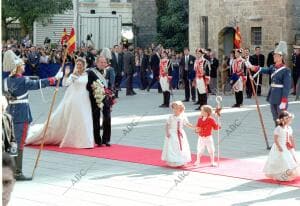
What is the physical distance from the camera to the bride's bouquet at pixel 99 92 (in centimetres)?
1424

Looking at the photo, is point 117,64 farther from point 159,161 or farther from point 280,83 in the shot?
point 159,161

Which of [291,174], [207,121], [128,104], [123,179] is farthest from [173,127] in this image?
[128,104]

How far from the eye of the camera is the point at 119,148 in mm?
14367

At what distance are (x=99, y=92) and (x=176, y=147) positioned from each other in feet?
9.38

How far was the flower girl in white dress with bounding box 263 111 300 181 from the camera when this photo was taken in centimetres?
1065

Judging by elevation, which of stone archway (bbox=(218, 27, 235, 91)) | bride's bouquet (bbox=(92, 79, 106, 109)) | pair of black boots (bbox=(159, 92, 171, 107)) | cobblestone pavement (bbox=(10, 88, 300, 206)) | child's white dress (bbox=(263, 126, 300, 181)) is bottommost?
cobblestone pavement (bbox=(10, 88, 300, 206))

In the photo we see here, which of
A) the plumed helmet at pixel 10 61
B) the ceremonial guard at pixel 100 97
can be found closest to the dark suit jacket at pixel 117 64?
the ceremonial guard at pixel 100 97

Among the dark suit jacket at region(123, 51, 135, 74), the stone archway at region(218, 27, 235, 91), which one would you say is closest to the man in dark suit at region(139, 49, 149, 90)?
the dark suit jacket at region(123, 51, 135, 74)

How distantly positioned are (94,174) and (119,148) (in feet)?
9.34

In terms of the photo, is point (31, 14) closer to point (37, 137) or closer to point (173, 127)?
point (37, 137)

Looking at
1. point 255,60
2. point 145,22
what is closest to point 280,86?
point 255,60

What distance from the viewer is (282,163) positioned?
10.6 m

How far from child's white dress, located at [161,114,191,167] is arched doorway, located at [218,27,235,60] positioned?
1847cm

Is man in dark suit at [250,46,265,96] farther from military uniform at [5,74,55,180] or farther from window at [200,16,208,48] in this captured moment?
military uniform at [5,74,55,180]
